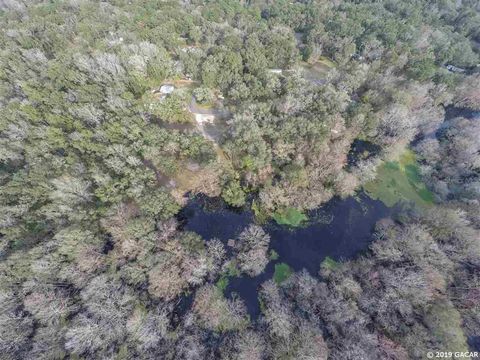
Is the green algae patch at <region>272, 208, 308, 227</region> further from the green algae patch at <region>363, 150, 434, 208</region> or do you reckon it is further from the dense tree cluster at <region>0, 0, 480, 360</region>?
the green algae patch at <region>363, 150, 434, 208</region>

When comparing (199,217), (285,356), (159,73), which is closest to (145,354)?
(285,356)

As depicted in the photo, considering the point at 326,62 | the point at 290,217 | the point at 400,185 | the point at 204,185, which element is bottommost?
the point at 290,217

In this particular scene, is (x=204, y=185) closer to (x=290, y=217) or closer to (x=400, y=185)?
(x=290, y=217)

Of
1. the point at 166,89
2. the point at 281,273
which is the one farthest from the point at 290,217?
the point at 166,89

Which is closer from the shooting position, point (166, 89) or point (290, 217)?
point (290, 217)

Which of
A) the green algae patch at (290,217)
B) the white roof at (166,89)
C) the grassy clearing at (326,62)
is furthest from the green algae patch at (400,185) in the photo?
the white roof at (166,89)
